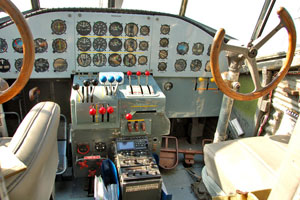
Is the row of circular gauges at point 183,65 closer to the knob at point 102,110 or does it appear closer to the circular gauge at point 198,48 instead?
the circular gauge at point 198,48

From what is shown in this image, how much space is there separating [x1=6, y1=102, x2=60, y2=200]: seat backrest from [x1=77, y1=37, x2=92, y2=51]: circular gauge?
1.30m

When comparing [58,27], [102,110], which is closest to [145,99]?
[102,110]

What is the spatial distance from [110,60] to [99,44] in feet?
0.69

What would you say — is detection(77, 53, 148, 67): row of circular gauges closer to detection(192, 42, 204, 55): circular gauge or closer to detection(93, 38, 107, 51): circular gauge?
detection(93, 38, 107, 51): circular gauge

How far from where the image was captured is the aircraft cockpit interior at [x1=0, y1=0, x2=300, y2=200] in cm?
146

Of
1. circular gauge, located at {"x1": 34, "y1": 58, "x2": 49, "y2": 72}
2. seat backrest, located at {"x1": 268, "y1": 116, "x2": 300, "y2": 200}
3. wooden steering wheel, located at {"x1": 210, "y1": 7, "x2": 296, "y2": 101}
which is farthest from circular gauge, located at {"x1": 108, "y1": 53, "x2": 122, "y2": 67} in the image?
seat backrest, located at {"x1": 268, "y1": 116, "x2": 300, "y2": 200}

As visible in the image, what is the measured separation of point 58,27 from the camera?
252 cm

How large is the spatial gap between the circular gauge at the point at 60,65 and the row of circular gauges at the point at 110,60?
148mm

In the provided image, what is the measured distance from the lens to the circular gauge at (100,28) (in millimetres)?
2582

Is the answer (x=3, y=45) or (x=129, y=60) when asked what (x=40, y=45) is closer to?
(x=3, y=45)

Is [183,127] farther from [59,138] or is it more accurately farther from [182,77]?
[59,138]

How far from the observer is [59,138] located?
2.82m

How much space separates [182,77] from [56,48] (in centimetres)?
149

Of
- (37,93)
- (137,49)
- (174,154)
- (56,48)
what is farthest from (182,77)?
(37,93)
